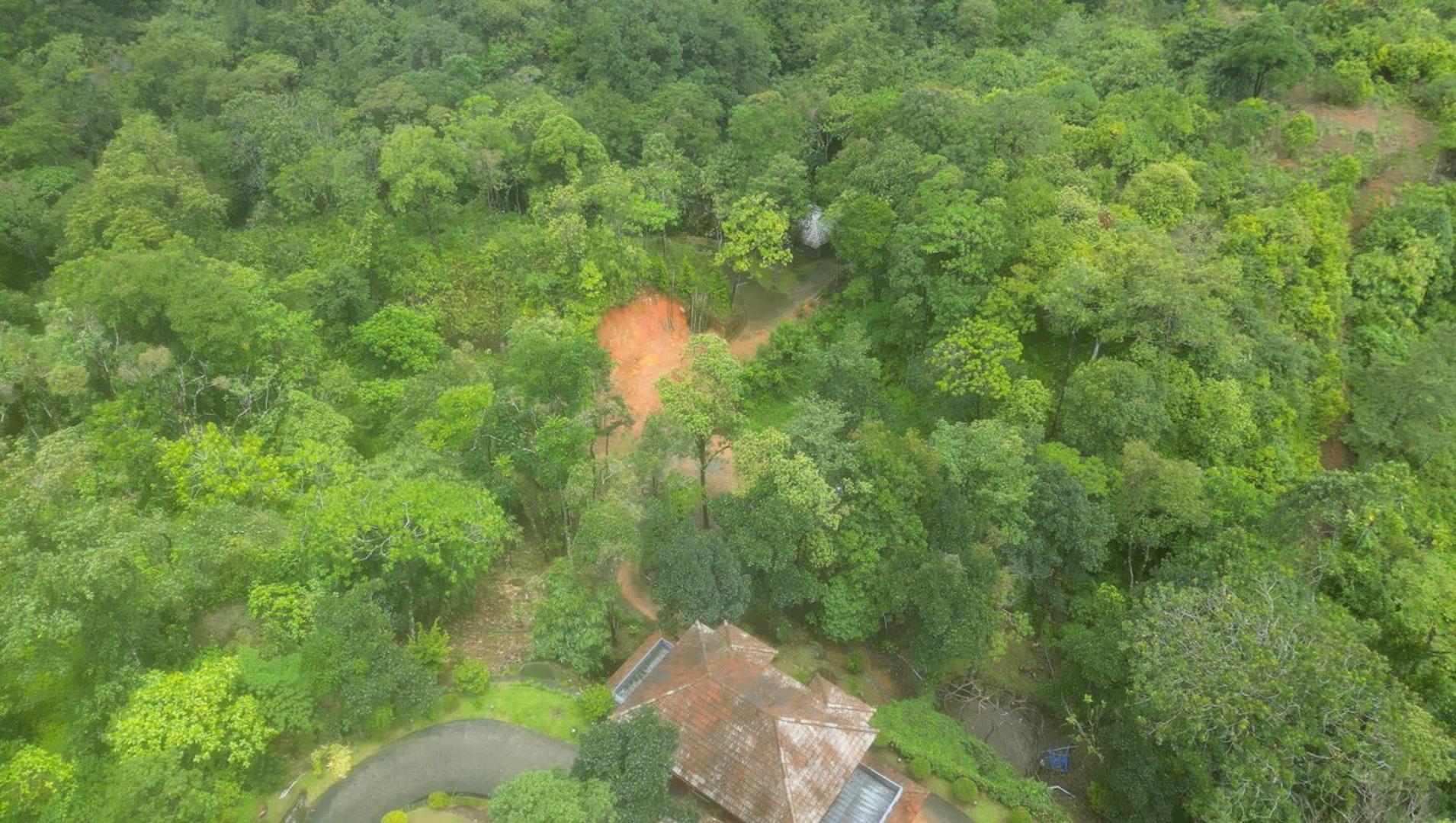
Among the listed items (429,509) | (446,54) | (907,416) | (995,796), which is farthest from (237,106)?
Result: (995,796)

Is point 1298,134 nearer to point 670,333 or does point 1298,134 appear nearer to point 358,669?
point 670,333

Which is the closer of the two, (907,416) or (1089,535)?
(1089,535)

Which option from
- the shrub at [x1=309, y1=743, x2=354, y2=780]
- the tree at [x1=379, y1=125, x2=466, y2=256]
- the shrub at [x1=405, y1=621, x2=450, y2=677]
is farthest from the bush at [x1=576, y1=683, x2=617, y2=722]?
the tree at [x1=379, y1=125, x2=466, y2=256]

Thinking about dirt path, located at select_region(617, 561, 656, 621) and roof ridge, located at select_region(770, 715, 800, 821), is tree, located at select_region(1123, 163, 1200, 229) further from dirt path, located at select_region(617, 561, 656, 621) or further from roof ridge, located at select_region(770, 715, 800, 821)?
roof ridge, located at select_region(770, 715, 800, 821)

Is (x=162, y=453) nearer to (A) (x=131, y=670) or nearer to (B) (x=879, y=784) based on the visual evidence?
(A) (x=131, y=670)

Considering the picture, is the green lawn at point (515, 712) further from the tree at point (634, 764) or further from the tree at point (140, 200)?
the tree at point (140, 200)

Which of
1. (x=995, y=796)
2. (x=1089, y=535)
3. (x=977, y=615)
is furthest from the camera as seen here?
(x=1089, y=535)

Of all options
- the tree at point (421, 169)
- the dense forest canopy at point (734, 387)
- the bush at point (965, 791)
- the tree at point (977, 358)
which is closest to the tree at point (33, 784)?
the dense forest canopy at point (734, 387)
